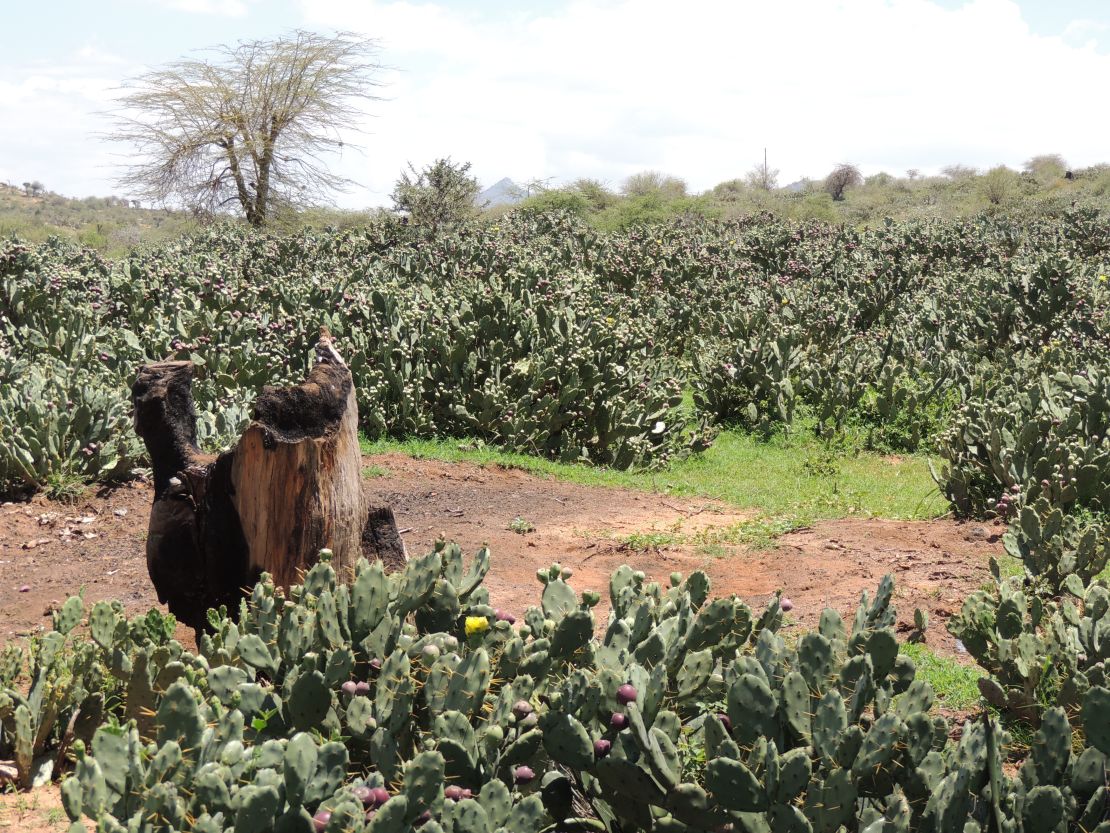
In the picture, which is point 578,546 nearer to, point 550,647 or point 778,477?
point 778,477

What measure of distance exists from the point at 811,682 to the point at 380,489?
582cm

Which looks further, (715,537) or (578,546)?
(715,537)

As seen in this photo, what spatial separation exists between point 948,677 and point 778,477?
5.42 metres

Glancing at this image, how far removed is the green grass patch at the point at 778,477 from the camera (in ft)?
28.4

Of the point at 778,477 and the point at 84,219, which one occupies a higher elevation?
the point at 84,219

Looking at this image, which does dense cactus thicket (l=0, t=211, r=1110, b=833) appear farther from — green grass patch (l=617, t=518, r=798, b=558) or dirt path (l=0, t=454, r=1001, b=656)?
green grass patch (l=617, t=518, r=798, b=558)

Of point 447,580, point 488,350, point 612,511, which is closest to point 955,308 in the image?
point 488,350

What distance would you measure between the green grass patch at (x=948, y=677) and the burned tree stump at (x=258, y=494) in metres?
2.39

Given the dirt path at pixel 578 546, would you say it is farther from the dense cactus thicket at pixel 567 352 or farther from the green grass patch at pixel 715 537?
the dense cactus thicket at pixel 567 352

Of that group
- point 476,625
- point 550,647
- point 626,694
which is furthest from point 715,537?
point 626,694

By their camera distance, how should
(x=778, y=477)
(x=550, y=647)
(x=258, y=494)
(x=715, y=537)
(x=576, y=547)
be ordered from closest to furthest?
(x=550, y=647)
(x=258, y=494)
(x=576, y=547)
(x=715, y=537)
(x=778, y=477)

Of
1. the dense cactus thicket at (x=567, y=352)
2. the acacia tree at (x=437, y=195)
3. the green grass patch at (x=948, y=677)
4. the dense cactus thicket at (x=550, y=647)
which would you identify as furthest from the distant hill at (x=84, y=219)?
the green grass patch at (x=948, y=677)

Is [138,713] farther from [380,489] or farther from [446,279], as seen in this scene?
[446,279]

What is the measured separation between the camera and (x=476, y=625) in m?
3.50
